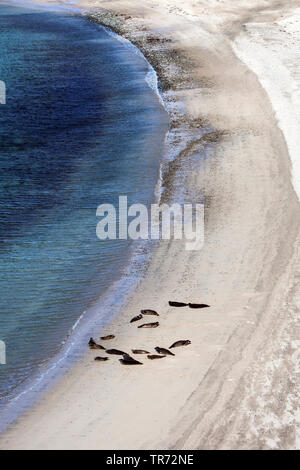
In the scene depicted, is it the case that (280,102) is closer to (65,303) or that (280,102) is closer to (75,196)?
(75,196)

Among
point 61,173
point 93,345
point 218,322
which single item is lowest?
point 61,173

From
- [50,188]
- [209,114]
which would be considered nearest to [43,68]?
[209,114]

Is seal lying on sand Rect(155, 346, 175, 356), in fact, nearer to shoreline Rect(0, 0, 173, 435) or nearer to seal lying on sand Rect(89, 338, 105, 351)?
seal lying on sand Rect(89, 338, 105, 351)

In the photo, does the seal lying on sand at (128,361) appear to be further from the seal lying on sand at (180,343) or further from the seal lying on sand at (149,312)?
the seal lying on sand at (149,312)

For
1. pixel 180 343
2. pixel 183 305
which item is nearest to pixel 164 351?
pixel 180 343

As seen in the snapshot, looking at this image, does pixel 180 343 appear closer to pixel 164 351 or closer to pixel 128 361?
pixel 164 351

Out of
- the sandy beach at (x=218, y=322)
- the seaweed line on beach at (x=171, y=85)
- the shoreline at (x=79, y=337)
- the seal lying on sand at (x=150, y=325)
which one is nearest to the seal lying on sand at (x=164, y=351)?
the sandy beach at (x=218, y=322)

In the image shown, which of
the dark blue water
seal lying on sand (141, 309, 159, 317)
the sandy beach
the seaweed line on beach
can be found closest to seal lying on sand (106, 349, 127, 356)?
the sandy beach
